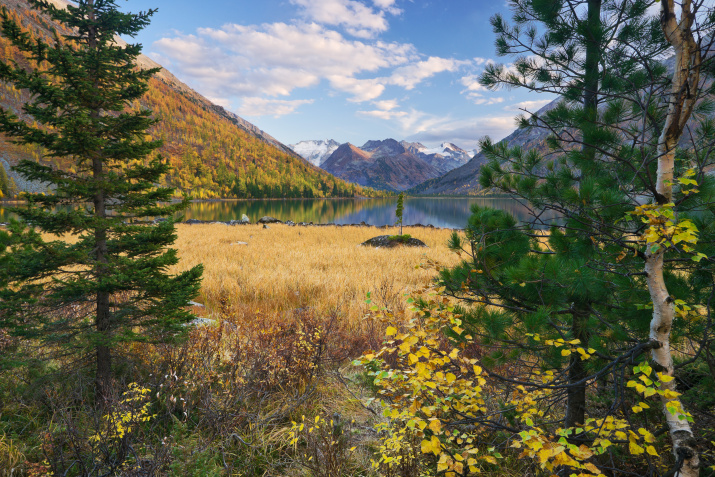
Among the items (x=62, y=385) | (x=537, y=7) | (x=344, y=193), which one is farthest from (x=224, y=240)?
(x=344, y=193)

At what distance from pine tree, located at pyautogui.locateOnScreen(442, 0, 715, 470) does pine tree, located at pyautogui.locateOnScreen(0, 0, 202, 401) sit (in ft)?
12.4

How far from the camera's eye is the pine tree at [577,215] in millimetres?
2720

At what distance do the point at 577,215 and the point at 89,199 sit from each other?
5.44 m

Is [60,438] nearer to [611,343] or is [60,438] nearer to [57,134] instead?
[57,134]

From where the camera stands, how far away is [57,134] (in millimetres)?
3693

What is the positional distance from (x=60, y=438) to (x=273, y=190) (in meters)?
146

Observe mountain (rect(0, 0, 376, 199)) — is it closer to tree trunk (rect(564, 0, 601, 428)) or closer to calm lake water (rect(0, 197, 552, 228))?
calm lake water (rect(0, 197, 552, 228))

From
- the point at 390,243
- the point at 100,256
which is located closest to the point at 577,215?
the point at 100,256

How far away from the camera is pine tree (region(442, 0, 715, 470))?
272 centimetres

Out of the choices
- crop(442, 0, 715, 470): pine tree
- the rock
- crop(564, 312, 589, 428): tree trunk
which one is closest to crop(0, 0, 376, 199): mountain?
the rock

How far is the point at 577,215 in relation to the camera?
104 inches

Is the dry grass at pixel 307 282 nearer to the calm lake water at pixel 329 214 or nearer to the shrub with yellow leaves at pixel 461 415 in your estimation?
the shrub with yellow leaves at pixel 461 415

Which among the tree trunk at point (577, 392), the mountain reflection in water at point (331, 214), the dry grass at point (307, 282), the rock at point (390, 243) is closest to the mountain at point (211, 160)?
the mountain reflection in water at point (331, 214)

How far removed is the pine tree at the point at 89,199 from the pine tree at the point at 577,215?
3.78m
